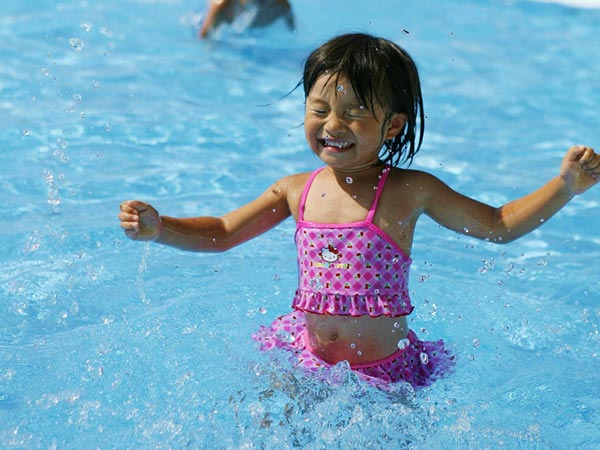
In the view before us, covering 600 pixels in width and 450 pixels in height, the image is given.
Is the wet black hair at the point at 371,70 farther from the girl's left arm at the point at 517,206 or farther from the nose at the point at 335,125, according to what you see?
the girl's left arm at the point at 517,206

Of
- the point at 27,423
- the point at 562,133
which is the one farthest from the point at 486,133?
the point at 27,423

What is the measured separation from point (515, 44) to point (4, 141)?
4260mm

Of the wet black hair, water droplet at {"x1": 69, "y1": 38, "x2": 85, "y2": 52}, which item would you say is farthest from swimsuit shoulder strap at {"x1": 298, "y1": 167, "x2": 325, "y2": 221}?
water droplet at {"x1": 69, "y1": 38, "x2": 85, "y2": 52}

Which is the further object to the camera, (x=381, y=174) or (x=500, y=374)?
(x=500, y=374)

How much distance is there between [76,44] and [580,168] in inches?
191

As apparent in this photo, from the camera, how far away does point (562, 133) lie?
5.90m

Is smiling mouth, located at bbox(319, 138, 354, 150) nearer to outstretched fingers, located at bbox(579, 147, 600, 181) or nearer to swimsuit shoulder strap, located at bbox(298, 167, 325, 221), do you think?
swimsuit shoulder strap, located at bbox(298, 167, 325, 221)

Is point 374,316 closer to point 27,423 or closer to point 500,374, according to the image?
point 500,374

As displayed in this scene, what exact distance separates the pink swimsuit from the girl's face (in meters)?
0.15

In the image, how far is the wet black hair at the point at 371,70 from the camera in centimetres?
277

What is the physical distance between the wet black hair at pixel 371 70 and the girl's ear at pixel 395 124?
0.04 ft

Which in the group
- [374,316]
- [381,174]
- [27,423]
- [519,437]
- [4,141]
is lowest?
[4,141]

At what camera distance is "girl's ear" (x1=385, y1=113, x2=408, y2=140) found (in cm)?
289

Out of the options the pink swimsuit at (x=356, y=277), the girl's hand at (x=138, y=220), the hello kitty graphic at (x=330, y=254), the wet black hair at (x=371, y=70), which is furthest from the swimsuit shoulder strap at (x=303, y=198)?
the girl's hand at (x=138, y=220)
